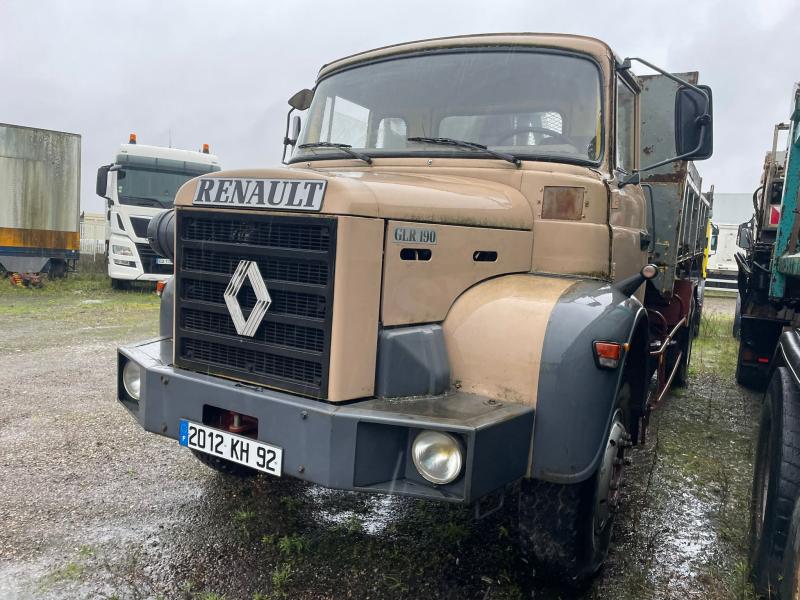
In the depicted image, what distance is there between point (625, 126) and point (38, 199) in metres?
13.6

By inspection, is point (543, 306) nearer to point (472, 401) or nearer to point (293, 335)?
point (472, 401)

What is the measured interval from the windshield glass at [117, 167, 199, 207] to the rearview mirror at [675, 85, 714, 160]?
12057mm

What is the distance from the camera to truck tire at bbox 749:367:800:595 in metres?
2.63

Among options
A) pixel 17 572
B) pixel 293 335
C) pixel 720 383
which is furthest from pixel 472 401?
pixel 720 383

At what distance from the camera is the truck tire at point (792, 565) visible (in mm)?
2165

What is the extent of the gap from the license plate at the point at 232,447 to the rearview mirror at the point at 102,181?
39.9 feet

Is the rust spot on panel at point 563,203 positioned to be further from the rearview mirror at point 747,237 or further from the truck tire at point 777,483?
the rearview mirror at point 747,237

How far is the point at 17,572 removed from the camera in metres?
3.06

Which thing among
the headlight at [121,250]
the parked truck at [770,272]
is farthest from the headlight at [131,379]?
the headlight at [121,250]

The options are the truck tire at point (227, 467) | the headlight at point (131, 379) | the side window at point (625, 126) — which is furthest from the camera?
the truck tire at point (227, 467)

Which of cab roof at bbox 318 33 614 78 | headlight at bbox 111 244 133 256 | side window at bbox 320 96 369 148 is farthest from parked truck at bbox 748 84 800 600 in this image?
headlight at bbox 111 244 133 256

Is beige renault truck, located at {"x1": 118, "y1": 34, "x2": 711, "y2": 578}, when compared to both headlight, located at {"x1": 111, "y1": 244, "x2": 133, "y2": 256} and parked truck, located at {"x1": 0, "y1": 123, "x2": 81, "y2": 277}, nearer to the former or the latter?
headlight, located at {"x1": 111, "y1": 244, "x2": 133, "y2": 256}

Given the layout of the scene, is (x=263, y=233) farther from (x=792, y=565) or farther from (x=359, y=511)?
(x=792, y=565)

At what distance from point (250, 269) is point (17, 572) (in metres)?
1.80
